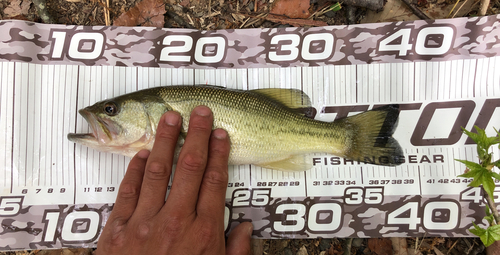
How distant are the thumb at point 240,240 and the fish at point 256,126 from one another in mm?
506

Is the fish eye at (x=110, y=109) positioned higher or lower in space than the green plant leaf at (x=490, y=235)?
higher

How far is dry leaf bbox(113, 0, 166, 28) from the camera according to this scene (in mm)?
2348

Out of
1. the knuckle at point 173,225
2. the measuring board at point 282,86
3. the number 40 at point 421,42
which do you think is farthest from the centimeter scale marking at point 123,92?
the knuckle at point 173,225

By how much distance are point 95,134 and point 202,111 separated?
2.64 ft

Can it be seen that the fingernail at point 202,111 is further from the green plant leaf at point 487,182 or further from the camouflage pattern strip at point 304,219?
the green plant leaf at point 487,182

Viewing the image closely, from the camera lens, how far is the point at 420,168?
2227mm

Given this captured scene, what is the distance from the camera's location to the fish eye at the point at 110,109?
192cm

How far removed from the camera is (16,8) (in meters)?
2.36

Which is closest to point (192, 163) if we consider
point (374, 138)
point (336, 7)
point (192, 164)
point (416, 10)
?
point (192, 164)

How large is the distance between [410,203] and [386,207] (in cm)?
19

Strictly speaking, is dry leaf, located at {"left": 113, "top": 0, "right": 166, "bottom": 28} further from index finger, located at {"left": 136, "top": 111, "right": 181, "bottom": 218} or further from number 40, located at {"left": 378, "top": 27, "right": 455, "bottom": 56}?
number 40, located at {"left": 378, "top": 27, "right": 455, "bottom": 56}

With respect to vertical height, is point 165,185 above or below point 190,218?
above

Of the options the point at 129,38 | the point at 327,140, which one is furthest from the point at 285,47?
the point at 129,38

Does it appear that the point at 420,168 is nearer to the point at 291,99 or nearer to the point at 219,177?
the point at 291,99
